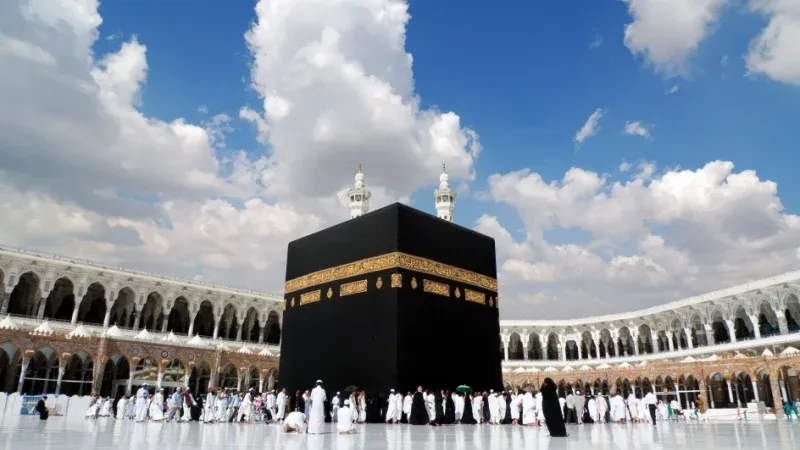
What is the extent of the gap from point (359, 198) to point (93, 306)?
11848 mm

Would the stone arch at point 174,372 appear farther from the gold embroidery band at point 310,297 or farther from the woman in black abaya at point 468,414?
the woman in black abaya at point 468,414

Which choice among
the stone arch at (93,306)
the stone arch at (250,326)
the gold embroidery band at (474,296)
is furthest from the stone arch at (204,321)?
the gold embroidery band at (474,296)

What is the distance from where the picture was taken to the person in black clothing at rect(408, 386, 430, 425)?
7352 millimetres

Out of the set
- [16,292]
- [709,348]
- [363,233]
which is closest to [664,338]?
[709,348]

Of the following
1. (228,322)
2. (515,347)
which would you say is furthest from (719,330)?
(228,322)

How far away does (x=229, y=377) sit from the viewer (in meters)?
19.3

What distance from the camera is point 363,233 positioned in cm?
941

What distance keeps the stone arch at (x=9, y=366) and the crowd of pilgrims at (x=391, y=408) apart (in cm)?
506

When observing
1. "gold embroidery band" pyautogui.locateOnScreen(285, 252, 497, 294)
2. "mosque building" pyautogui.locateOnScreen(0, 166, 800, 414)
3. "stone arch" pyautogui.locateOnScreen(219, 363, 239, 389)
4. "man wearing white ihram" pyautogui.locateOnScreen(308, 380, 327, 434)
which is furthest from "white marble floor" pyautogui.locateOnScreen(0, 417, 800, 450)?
"stone arch" pyautogui.locateOnScreen(219, 363, 239, 389)

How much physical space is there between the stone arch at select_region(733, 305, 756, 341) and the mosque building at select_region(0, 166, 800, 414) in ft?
0.21

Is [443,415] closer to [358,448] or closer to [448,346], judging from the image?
[448,346]

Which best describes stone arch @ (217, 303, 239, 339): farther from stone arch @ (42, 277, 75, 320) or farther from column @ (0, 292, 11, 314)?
column @ (0, 292, 11, 314)

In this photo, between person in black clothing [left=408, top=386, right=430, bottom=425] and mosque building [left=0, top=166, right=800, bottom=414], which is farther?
mosque building [left=0, top=166, right=800, bottom=414]

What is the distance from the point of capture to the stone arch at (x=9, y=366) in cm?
1446
